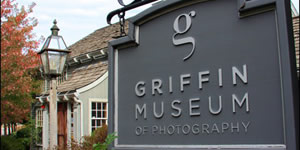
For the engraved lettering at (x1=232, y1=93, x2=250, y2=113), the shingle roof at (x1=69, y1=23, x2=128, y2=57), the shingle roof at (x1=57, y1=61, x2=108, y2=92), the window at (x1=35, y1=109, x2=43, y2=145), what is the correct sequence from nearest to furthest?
the engraved lettering at (x1=232, y1=93, x2=250, y2=113) → the shingle roof at (x1=57, y1=61, x2=108, y2=92) → the shingle roof at (x1=69, y1=23, x2=128, y2=57) → the window at (x1=35, y1=109, x2=43, y2=145)

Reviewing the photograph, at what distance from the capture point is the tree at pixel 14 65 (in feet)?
4.40

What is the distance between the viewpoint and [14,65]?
138 cm

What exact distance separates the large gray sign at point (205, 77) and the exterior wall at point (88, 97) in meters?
8.89

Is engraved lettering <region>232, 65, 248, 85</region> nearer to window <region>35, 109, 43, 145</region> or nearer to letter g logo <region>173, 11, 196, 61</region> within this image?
letter g logo <region>173, 11, 196, 61</region>

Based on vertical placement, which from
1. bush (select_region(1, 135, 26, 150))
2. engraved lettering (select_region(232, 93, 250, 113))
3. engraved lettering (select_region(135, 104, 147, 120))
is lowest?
bush (select_region(1, 135, 26, 150))

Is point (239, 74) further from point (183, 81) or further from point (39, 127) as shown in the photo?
point (39, 127)

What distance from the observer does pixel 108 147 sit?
283 centimetres

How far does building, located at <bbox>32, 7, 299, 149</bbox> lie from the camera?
38.0 ft

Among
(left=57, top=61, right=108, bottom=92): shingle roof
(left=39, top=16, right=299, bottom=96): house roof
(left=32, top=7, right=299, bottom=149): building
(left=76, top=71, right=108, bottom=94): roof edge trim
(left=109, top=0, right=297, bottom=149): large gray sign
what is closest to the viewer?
(left=109, top=0, right=297, bottom=149): large gray sign

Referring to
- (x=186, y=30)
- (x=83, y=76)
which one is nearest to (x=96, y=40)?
(x=83, y=76)

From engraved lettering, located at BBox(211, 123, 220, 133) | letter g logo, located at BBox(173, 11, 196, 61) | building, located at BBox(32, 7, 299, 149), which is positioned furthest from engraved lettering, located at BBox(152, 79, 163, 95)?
building, located at BBox(32, 7, 299, 149)

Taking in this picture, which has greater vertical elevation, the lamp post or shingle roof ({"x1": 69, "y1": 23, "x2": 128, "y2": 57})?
shingle roof ({"x1": 69, "y1": 23, "x2": 128, "y2": 57})

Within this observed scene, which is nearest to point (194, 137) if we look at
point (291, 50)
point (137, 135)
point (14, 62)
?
point (137, 135)

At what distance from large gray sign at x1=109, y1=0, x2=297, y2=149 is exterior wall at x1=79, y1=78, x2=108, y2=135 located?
8.89m
